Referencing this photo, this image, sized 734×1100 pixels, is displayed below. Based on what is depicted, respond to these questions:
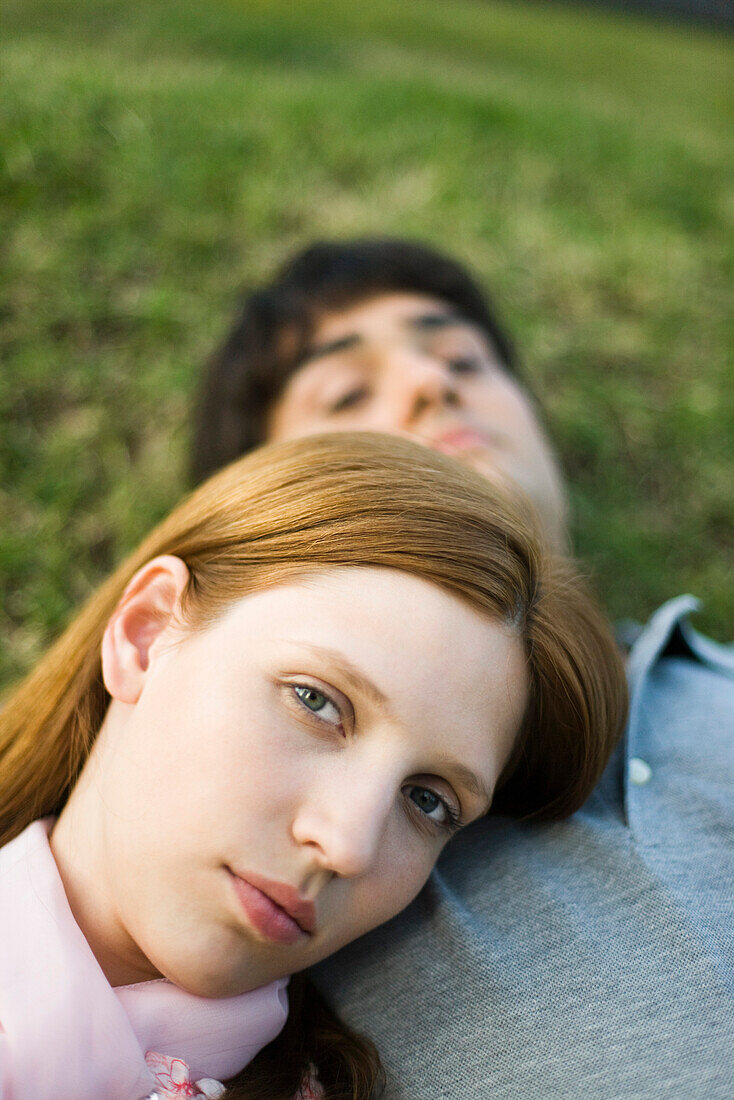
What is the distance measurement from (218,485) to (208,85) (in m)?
3.40

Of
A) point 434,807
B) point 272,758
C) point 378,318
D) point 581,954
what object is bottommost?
point 581,954

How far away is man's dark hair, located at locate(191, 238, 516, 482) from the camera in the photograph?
281cm

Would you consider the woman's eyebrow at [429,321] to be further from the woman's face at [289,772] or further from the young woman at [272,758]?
the woman's face at [289,772]

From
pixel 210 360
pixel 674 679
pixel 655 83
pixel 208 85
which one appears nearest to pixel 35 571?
pixel 210 360

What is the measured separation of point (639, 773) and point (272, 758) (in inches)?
34.6

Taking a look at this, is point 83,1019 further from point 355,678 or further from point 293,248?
point 293,248

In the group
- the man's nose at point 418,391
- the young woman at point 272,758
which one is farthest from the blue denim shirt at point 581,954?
the man's nose at point 418,391

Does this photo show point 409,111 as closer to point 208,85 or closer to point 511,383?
point 208,85

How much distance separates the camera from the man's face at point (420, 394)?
237 cm

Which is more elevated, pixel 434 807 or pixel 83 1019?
pixel 434 807

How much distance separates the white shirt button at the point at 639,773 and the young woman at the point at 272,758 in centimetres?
10

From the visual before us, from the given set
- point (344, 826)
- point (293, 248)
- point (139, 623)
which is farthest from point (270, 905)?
point (293, 248)

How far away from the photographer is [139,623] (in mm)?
1647

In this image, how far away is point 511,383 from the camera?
2.79 meters
